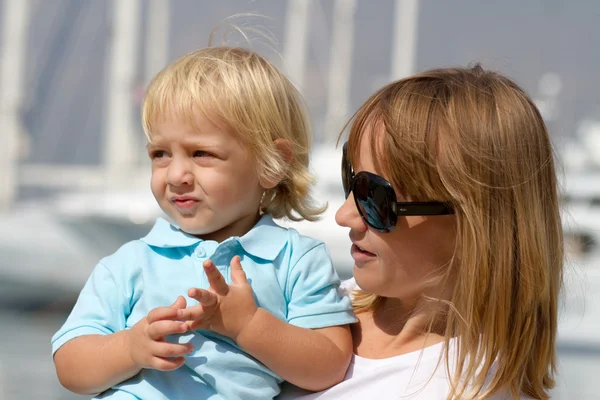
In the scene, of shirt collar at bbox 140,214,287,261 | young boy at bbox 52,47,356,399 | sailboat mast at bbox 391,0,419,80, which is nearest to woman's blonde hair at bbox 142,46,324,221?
young boy at bbox 52,47,356,399

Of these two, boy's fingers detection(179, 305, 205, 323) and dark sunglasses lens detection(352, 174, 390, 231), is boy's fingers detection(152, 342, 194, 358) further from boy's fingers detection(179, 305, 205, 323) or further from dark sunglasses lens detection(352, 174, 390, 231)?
dark sunglasses lens detection(352, 174, 390, 231)

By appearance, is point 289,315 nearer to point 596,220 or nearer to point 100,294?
point 100,294

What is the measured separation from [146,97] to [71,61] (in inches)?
500

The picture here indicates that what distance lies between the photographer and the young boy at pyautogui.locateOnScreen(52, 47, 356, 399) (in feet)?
5.77

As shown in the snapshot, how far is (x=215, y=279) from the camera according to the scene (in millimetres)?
1692

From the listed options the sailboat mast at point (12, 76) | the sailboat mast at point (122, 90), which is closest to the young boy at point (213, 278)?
the sailboat mast at point (12, 76)

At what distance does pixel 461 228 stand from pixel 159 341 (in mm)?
643

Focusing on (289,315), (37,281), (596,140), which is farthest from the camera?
(37,281)

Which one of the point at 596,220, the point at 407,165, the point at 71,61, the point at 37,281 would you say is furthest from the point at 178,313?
the point at 37,281

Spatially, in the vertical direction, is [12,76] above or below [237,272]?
below

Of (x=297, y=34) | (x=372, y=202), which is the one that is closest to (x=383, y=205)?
(x=372, y=202)

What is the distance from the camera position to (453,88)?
183 cm

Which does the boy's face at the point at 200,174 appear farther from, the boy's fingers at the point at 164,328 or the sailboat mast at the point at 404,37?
the sailboat mast at the point at 404,37

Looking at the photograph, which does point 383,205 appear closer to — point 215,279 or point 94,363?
point 215,279
